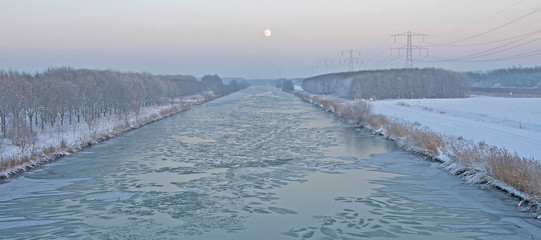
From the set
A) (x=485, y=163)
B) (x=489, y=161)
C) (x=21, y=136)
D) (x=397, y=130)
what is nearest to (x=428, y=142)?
(x=397, y=130)

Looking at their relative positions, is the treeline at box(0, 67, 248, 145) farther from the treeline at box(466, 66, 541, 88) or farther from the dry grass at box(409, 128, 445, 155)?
the treeline at box(466, 66, 541, 88)

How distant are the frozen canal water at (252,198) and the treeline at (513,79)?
88722mm

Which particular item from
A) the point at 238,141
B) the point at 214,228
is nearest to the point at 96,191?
the point at 214,228

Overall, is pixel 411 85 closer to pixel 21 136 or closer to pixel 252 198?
pixel 21 136

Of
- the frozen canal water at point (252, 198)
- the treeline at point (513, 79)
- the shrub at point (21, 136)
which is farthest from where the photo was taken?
the treeline at point (513, 79)

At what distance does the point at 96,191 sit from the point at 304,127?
17.9 metres

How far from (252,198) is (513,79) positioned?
371 feet

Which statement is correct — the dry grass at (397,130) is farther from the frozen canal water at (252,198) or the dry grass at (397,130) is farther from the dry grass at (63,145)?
the dry grass at (63,145)

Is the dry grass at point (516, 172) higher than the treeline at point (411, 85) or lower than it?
lower

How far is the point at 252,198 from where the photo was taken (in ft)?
37.3

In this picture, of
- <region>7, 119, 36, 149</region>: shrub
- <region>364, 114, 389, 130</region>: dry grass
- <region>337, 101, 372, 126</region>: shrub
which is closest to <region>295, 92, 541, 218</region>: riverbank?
<region>364, 114, 389, 130</region>: dry grass

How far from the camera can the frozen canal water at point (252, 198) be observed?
888 centimetres

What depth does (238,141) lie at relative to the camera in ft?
72.5

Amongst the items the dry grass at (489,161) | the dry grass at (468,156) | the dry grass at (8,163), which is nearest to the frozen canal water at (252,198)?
the dry grass at (489,161)
